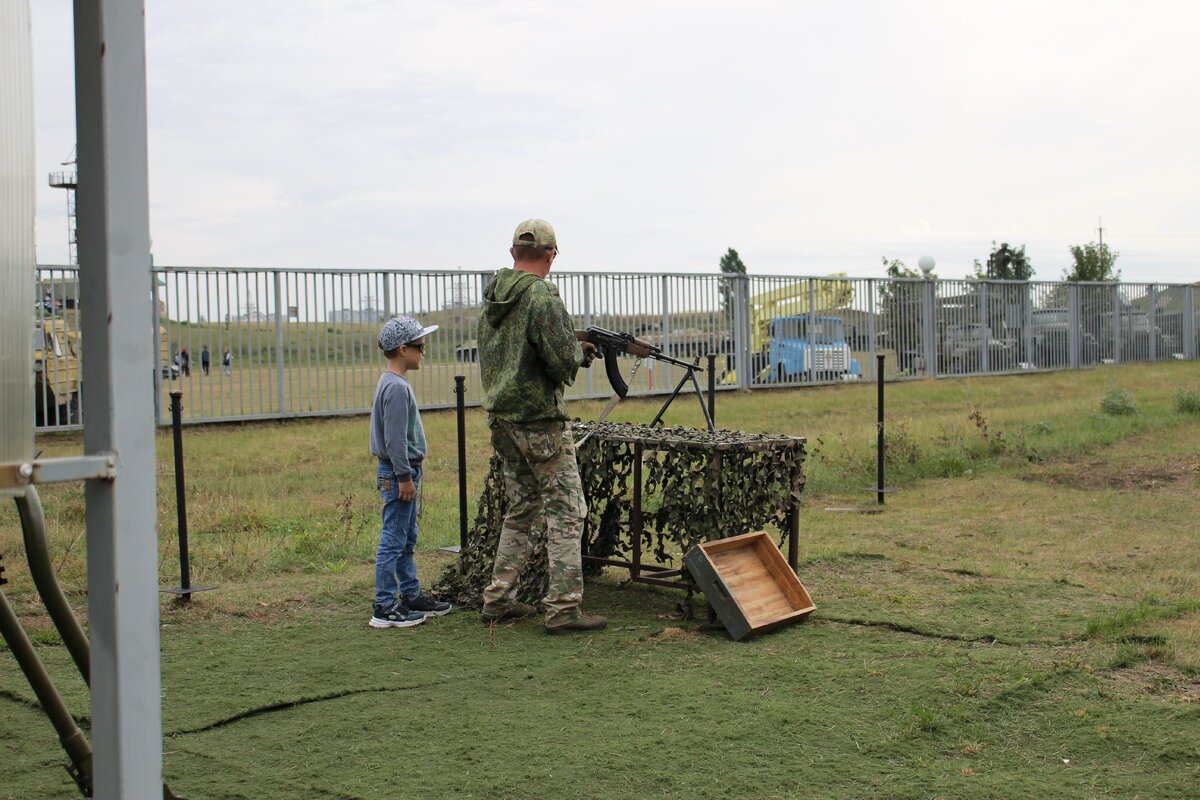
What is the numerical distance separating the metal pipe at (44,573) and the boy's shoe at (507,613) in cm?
368

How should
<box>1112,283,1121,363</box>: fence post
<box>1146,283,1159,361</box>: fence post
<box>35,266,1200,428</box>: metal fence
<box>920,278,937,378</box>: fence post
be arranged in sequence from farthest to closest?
1. <box>1146,283,1159,361</box>: fence post
2. <box>1112,283,1121,363</box>: fence post
3. <box>920,278,937,378</box>: fence post
4. <box>35,266,1200,428</box>: metal fence

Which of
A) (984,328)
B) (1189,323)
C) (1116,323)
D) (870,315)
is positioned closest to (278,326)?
(870,315)

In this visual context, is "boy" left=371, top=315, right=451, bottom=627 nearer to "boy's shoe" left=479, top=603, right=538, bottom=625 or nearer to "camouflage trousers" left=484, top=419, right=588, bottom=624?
"boy's shoe" left=479, top=603, right=538, bottom=625

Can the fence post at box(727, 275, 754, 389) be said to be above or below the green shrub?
above

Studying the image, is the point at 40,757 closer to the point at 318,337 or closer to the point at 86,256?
the point at 86,256

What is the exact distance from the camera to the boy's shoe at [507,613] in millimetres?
6520

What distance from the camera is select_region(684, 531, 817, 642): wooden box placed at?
19.8 feet

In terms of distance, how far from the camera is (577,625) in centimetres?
626

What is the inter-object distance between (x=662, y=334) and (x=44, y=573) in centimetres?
1847

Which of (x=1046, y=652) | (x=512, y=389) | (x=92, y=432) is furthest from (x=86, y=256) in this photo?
(x=1046, y=652)

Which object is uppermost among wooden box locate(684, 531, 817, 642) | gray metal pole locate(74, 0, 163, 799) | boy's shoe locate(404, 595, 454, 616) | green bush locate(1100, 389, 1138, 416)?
gray metal pole locate(74, 0, 163, 799)

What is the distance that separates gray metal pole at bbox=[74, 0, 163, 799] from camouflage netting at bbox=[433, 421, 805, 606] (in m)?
4.46

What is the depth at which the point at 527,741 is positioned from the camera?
14.9 ft

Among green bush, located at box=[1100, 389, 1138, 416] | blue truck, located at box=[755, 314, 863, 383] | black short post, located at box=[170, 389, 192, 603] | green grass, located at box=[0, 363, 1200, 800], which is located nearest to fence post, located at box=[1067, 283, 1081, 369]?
blue truck, located at box=[755, 314, 863, 383]
